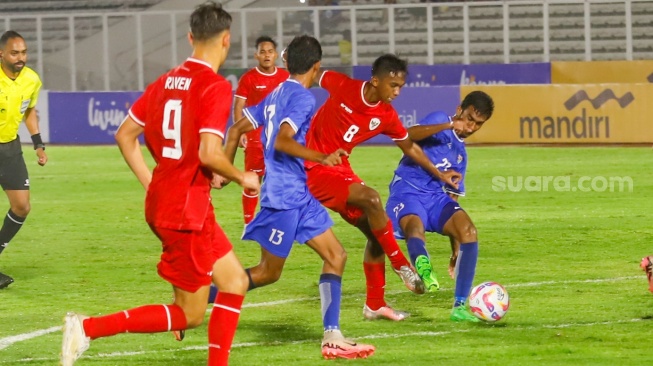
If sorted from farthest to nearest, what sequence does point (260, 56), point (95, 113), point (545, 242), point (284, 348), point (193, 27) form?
1. point (95, 113)
2. point (260, 56)
3. point (545, 242)
4. point (284, 348)
5. point (193, 27)

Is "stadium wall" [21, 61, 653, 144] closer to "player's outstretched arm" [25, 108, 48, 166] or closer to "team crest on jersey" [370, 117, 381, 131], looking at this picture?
"player's outstretched arm" [25, 108, 48, 166]

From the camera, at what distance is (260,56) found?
12781 millimetres

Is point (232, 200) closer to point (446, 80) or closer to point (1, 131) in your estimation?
point (1, 131)

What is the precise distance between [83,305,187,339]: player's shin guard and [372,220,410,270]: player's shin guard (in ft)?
7.37

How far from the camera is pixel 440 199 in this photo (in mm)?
8742

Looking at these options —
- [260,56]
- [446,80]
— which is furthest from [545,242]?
[446,80]

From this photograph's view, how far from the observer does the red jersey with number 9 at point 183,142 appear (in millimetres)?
5809

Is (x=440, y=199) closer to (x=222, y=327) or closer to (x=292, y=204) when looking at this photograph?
(x=292, y=204)

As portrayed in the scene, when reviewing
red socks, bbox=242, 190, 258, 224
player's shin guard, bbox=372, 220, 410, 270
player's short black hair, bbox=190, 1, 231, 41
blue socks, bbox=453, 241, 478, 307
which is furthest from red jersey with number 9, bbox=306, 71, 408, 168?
red socks, bbox=242, 190, 258, 224

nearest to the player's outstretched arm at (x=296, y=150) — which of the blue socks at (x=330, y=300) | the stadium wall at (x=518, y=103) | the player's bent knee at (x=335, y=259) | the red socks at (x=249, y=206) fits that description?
the player's bent knee at (x=335, y=259)

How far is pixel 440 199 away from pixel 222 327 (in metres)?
3.06

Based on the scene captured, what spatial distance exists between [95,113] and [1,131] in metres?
15.2

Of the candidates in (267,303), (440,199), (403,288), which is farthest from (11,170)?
(440,199)

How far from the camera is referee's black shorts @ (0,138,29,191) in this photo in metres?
10.3
